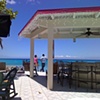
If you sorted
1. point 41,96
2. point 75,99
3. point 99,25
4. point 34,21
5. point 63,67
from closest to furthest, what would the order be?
point 75,99, point 41,96, point 99,25, point 34,21, point 63,67

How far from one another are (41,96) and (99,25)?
3929 millimetres

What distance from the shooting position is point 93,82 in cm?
1002

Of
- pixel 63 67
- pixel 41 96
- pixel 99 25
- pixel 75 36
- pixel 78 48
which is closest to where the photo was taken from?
pixel 41 96

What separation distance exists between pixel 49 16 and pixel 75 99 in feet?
12.8

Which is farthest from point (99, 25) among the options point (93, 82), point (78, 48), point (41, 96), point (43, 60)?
point (78, 48)

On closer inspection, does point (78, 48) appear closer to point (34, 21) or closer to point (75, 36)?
point (75, 36)

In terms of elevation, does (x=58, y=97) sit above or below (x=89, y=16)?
below

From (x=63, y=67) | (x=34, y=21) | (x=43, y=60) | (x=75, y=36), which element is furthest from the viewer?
(x=43, y=60)

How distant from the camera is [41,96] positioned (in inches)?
316

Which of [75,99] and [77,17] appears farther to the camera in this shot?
[77,17]

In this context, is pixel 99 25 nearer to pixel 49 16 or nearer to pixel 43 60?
pixel 49 16

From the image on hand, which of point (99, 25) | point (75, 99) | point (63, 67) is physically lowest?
point (75, 99)

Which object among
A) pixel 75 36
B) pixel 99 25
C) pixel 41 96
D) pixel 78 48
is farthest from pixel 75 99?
pixel 78 48

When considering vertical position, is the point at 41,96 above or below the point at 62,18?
below
